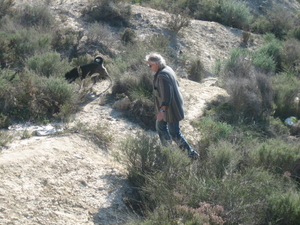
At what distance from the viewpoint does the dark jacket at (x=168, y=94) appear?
20.0 feet

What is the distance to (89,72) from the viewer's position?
31.2ft

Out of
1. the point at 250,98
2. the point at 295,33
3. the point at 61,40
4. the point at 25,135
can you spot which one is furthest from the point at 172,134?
the point at 295,33

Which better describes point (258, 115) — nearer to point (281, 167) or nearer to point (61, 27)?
point (281, 167)

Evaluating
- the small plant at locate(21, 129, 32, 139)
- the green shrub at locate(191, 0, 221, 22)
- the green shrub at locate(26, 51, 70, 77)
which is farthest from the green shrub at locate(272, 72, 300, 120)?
the green shrub at locate(191, 0, 221, 22)

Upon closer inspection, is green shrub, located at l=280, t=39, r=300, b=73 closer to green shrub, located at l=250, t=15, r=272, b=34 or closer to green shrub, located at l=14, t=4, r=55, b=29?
green shrub, located at l=250, t=15, r=272, b=34

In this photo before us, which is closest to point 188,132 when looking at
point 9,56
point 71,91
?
point 71,91

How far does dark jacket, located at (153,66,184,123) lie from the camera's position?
6.10m

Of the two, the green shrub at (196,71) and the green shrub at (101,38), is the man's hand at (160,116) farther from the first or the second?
the green shrub at (101,38)

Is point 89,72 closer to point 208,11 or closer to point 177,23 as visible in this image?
point 177,23

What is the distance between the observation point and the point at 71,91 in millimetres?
8445

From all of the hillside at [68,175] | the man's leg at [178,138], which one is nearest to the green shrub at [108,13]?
the hillside at [68,175]

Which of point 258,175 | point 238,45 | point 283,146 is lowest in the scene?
point 238,45

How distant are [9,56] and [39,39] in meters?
1.15

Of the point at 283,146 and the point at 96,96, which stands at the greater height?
the point at 283,146
